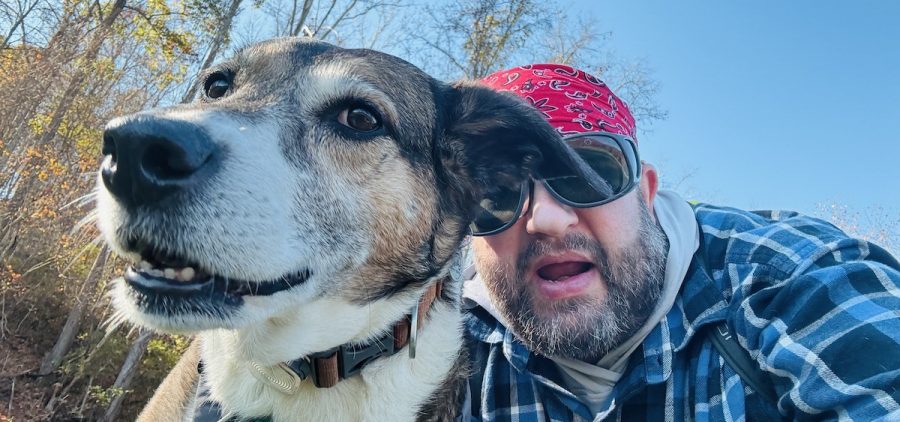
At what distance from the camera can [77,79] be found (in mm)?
11367

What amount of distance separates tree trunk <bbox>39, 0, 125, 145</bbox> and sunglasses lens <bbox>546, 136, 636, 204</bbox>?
463 inches

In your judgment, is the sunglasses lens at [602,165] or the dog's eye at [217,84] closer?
the dog's eye at [217,84]

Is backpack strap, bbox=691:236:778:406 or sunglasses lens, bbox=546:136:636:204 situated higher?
sunglasses lens, bbox=546:136:636:204

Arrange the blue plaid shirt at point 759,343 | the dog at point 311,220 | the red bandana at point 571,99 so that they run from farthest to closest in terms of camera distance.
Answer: the red bandana at point 571,99
the blue plaid shirt at point 759,343
the dog at point 311,220

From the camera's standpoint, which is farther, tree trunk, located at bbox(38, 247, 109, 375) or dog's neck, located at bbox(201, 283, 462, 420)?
tree trunk, located at bbox(38, 247, 109, 375)

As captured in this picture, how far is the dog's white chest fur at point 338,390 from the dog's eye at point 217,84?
3.99ft

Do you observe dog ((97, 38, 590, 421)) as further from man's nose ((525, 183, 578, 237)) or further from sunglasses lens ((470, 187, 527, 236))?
man's nose ((525, 183, 578, 237))

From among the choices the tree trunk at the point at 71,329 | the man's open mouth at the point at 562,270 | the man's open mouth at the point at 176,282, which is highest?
the man's open mouth at the point at 562,270

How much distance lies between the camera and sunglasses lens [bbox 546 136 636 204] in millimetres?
3004

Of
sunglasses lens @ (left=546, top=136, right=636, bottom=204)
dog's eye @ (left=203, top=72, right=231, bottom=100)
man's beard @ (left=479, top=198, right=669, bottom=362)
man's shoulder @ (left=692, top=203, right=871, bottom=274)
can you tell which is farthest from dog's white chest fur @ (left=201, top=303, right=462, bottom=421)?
man's shoulder @ (left=692, top=203, right=871, bottom=274)

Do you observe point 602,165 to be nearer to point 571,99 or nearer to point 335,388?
point 571,99

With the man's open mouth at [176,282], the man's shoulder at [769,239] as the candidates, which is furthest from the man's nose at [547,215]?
the man's open mouth at [176,282]

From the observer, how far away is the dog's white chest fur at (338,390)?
7.61 feet

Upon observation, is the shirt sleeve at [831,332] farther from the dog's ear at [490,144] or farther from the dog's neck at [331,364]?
the dog's neck at [331,364]
